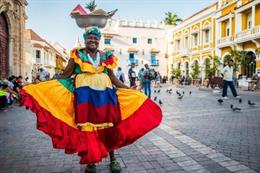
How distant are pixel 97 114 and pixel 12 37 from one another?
57.3ft

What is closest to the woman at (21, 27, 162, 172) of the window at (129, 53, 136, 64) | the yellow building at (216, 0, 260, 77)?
the yellow building at (216, 0, 260, 77)

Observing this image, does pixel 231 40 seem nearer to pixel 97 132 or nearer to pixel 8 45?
pixel 8 45

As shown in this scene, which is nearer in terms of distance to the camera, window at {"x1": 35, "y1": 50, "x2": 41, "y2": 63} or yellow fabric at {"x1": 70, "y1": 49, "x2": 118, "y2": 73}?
yellow fabric at {"x1": 70, "y1": 49, "x2": 118, "y2": 73}

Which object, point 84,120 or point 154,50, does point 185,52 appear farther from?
point 84,120

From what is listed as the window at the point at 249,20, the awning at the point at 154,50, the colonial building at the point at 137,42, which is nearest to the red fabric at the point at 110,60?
the window at the point at 249,20

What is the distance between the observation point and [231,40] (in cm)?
2820

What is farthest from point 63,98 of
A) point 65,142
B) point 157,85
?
point 157,85

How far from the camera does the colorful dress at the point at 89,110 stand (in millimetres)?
3170

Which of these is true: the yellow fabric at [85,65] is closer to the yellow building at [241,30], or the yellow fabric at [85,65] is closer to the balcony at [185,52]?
the yellow building at [241,30]

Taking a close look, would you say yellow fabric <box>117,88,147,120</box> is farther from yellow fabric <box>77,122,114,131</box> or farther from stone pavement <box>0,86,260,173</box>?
stone pavement <box>0,86,260,173</box>

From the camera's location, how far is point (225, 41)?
29516 mm

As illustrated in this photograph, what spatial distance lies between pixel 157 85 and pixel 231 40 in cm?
844

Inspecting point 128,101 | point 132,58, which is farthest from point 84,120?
point 132,58

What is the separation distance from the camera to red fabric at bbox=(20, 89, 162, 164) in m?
3.11
